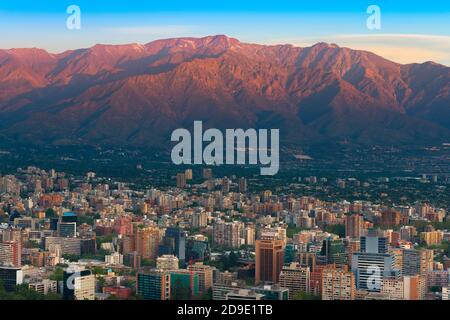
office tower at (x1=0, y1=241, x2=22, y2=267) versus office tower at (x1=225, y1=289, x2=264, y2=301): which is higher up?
office tower at (x1=225, y1=289, x2=264, y2=301)

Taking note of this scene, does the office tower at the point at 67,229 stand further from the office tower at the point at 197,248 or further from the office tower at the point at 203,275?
the office tower at the point at 203,275

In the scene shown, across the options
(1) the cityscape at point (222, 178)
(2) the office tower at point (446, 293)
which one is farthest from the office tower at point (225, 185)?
(2) the office tower at point (446, 293)

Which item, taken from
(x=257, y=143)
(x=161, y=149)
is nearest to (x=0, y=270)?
(x=161, y=149)

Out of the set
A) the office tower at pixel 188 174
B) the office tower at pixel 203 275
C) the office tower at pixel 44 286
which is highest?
the office tower at pixel 188 174

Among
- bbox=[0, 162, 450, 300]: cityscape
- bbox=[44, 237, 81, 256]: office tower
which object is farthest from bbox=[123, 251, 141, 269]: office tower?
bbox=[44, 237, 81, 256]: office tower

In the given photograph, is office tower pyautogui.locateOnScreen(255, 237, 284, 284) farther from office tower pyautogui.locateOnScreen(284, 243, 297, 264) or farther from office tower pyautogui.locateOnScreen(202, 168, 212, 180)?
office tower pyautogui.locateOnScreen(202, 168, 212, 180)
